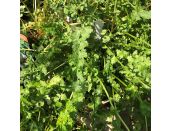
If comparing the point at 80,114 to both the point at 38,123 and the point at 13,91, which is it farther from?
the point at 13,91

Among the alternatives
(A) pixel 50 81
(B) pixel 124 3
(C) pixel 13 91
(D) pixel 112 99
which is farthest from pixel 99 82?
(C) pixel 13 91

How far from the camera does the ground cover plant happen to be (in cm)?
184

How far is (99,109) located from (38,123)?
0.36 meters

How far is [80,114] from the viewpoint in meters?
2.06

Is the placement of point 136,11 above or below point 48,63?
above

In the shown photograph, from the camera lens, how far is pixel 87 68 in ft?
6.38

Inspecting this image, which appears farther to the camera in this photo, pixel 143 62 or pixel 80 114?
pixel 80 114

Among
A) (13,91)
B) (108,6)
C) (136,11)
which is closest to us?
(13,91)

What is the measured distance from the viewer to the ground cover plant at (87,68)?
1842 mm

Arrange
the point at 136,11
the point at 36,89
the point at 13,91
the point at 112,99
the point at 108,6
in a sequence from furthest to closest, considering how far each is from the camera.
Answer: the point at 108,6
the point at 136,11
the point at 112,99
the point at 36,89
the point at 13,91

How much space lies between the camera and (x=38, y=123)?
1.92 metres

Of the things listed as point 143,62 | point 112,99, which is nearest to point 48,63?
point 112,99

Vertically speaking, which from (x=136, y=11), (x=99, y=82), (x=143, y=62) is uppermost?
(x=136, y=11)

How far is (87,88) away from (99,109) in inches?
7.8
